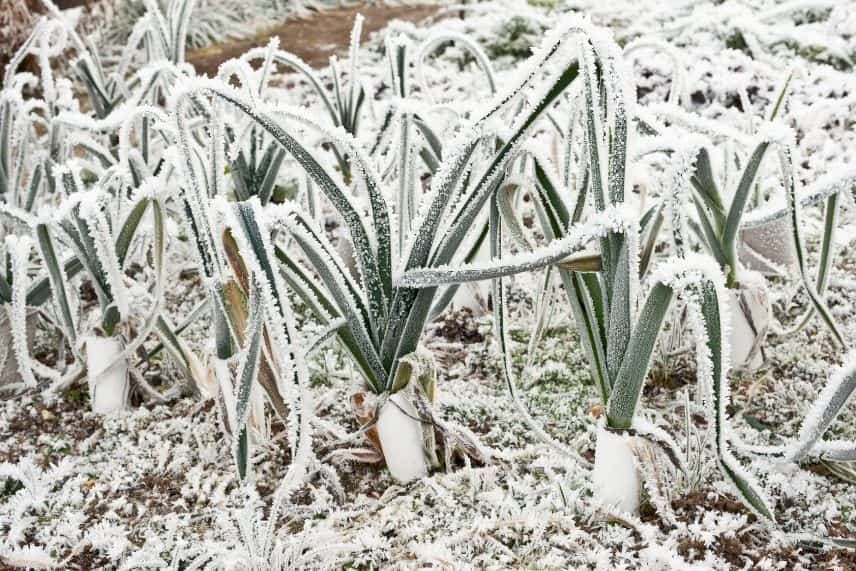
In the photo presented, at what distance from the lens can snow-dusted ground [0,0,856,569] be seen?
1.16 metres

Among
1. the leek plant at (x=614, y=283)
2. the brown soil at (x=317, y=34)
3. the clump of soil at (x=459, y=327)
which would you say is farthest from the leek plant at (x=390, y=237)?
the brown soil at (x=317, y=34)

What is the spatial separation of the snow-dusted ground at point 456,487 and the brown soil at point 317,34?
3685 millimetres

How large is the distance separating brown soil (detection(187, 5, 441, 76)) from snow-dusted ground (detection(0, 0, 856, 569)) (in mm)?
3685

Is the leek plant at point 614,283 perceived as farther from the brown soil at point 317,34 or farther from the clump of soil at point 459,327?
the brown soil at point 317,34

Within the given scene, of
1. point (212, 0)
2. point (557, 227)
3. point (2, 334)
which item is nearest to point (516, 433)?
point (557, 227)

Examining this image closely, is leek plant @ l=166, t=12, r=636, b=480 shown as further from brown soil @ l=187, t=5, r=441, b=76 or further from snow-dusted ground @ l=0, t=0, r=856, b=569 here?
brown soil @ l=187, t=5, r=441, b=76

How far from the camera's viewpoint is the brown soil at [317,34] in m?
5.39

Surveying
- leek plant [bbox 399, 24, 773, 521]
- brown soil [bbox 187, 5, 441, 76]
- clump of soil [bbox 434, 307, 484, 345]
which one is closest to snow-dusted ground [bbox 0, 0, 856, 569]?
clump of soil [bbox 434, 307, 484, 345]

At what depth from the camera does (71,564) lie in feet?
4.15

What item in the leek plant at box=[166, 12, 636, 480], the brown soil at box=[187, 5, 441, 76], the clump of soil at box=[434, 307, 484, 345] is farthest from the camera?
the brown soil at box=[187, 5, 441, 76]

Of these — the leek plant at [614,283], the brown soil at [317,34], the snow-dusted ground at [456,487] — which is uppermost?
the brown soil at [317,34]

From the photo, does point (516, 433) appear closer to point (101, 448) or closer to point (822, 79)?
point (101, 448)

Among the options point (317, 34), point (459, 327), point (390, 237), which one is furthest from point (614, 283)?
point (317, 34)

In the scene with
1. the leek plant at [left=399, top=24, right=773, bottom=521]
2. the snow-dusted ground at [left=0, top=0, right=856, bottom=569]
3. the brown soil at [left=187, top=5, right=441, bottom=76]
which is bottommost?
the snow-dusted ground at [left=0, top=0, right=856, bottom=569]
